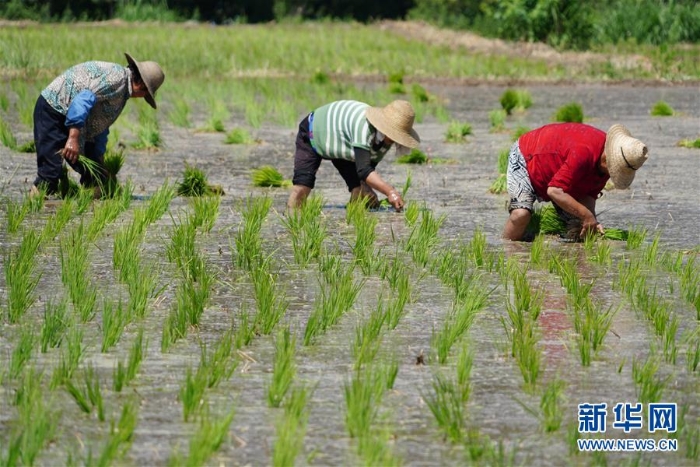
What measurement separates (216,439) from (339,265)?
8.12ft

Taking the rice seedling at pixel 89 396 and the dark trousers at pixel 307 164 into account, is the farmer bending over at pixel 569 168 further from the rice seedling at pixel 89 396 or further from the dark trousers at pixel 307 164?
the rice seedling at pixel 89 396

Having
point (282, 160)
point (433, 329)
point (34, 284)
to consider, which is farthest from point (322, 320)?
point (282, 160)

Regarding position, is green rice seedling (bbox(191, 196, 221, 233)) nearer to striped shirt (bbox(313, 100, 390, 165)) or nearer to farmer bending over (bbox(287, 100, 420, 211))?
farmer bending over (bbox(287, 100, 420, 211))

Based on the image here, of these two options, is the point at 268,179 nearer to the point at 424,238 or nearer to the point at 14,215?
the point at 14,215

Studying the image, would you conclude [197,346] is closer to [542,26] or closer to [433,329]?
[433,329]

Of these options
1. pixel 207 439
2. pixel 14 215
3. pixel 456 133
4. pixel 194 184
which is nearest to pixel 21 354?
pixel 207 439

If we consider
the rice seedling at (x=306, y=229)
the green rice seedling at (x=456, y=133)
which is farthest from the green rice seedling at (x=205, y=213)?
the green rice seedling at (x=456, y=133)

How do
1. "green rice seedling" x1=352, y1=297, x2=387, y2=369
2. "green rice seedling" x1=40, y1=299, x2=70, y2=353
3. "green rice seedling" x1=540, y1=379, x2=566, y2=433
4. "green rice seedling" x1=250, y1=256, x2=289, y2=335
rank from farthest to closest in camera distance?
"green rice seedling" x1=250, y1=256, x2=289, y2=335
"green rice seedling" x1=40, y1=299, x2=70, y2=353
"green rice seedling" x1=352, y1=297, x2=387, y2=369
"green rice seedling" x1=540, y1=379, x2=566, y2=433

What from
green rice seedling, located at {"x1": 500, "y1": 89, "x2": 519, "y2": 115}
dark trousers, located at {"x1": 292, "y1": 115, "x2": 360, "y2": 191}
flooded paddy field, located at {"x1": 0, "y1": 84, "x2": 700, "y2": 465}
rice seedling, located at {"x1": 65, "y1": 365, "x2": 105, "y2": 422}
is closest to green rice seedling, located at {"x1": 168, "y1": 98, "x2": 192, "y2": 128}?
green rice seedling, located at {"x1": 500, "y1": 89, "x2": 519, "y2": 115}

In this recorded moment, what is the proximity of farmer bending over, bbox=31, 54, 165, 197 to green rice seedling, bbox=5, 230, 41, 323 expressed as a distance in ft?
4.49

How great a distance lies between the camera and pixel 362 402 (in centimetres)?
385

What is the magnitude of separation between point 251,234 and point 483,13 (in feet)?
102

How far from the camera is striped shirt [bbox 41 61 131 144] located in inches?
301

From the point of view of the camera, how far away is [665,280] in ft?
19.6
